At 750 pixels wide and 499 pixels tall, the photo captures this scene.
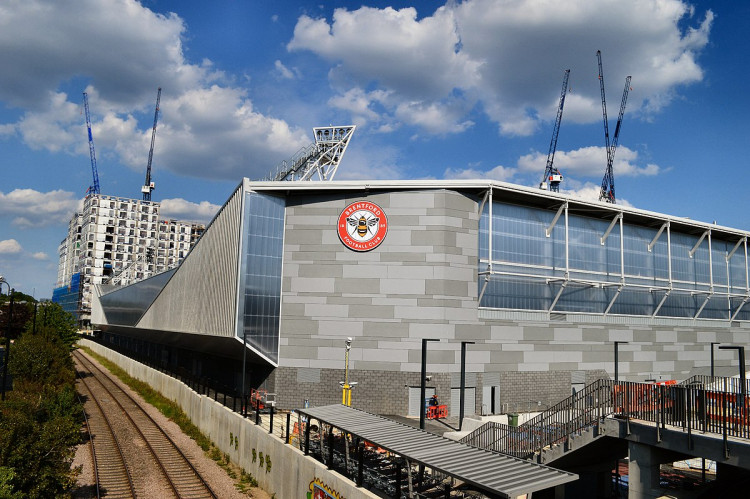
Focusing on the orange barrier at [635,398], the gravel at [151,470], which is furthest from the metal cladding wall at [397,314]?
the orange barrier at [635,398]

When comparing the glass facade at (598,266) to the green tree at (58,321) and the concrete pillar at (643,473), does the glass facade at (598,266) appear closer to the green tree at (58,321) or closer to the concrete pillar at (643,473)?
the concrete pillar at (643,473)

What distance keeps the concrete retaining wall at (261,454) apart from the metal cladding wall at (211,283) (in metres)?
5.92

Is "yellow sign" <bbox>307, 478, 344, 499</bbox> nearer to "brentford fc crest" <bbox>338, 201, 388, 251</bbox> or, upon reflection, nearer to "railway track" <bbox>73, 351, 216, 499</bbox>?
"railway track" <bbox>73, 351, 216, 499</bbox>

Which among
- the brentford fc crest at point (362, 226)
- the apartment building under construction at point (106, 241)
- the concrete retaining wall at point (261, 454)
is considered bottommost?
the concrete retaining wall at point (261, 454)

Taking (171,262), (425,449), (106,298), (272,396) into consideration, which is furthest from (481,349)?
(171,262)

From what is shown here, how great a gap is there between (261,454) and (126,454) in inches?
381

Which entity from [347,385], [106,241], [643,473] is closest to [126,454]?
[347,385]

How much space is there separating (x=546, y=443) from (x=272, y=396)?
23.5 m

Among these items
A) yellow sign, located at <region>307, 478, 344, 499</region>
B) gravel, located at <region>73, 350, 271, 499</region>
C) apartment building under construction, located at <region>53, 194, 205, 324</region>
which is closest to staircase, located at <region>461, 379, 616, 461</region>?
yellow sign, located at <region>307, 478, 344, 499</region>

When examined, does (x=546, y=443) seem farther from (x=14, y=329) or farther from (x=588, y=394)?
(x=14, y=329)

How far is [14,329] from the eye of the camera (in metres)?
101

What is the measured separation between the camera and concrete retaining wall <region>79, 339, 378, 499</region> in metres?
20.6

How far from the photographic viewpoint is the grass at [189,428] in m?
27.0

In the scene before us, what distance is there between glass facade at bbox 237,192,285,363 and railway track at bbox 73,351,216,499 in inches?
345
